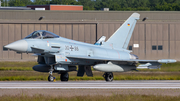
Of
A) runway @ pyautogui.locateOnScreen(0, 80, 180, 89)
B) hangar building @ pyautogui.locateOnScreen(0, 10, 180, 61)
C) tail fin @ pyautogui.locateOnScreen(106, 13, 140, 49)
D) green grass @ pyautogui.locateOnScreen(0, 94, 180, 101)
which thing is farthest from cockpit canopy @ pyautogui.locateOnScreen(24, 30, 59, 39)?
hangar building @ pyautogui.locateOnScreen(0, 10, 180, 61)

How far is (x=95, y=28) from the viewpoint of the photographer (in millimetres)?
43812

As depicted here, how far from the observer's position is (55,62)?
18859mm

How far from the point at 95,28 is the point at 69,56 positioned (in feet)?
81.8

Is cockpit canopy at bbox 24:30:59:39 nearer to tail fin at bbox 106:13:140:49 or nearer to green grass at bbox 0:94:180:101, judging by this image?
tail fin at bbox 106:13:140:49

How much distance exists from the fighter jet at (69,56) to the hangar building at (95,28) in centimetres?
2193

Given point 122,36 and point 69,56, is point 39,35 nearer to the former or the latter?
point 69,56

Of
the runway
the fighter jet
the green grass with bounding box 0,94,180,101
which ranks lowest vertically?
the runway

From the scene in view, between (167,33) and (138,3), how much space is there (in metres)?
111

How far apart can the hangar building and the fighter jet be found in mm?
21930

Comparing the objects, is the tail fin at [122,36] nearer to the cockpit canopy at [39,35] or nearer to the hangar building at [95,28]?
the cockpit canopy at [39,35]

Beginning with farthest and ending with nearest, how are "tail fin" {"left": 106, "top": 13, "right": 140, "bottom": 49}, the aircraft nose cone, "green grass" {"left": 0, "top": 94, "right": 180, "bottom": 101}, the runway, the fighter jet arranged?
"tail fin" {"left": 106, "top": 13, "right": 140, "bottom": 49}, the fighter jet, the aircraft nose cone, the runway, "green grass" {"left": 0, "top": 94, "right": 180, "bottom": 101}

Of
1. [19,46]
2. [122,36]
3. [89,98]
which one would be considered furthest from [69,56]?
[89,98]

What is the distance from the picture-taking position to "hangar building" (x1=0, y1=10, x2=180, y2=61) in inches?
1677

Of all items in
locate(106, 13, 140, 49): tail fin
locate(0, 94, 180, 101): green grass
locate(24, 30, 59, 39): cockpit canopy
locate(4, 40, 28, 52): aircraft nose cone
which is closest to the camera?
locate(0, 94, 180, 101): green grass
